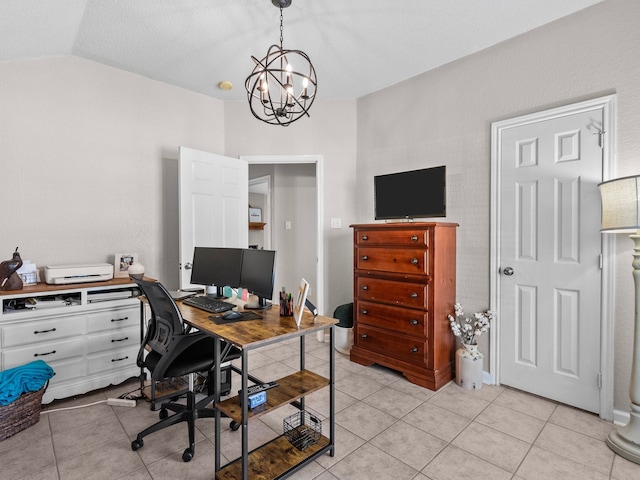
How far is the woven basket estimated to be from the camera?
202 centimetres

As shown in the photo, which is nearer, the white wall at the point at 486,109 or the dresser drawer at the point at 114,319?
the white wall at the point at 486,109

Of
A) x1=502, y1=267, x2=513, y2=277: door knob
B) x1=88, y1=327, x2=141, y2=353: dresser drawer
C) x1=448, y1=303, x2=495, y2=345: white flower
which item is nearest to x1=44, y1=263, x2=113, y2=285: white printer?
x1=88, y1=327, x2=141, y2=353: dresser drawer

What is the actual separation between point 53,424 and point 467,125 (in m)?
3.88

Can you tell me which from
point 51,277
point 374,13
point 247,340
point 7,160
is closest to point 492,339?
point 247,340

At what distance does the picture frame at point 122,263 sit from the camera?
3.08 m

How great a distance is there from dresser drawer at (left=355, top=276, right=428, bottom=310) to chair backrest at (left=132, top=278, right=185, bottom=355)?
1738 mm

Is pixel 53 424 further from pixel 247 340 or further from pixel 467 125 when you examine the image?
pixel 467 125

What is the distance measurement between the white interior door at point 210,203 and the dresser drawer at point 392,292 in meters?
1.59

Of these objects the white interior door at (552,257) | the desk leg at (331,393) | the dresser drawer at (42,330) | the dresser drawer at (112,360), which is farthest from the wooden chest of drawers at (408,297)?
the dresser drawer at (42,330)

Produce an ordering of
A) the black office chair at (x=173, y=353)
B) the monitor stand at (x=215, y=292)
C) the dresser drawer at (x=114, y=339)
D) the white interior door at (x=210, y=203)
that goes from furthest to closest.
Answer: the white interior door at (x=210, y=203), the dresser drawer at (x=114, y=339), the monitor stand at (x=215, y=292), the black office chair at (x=173, y=353)

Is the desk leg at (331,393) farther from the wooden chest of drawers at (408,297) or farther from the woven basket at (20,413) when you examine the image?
the woven basket at (20,413)

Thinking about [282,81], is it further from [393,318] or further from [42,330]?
[42,330]

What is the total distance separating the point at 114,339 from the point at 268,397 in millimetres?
1758

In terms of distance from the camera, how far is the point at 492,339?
2.79m
